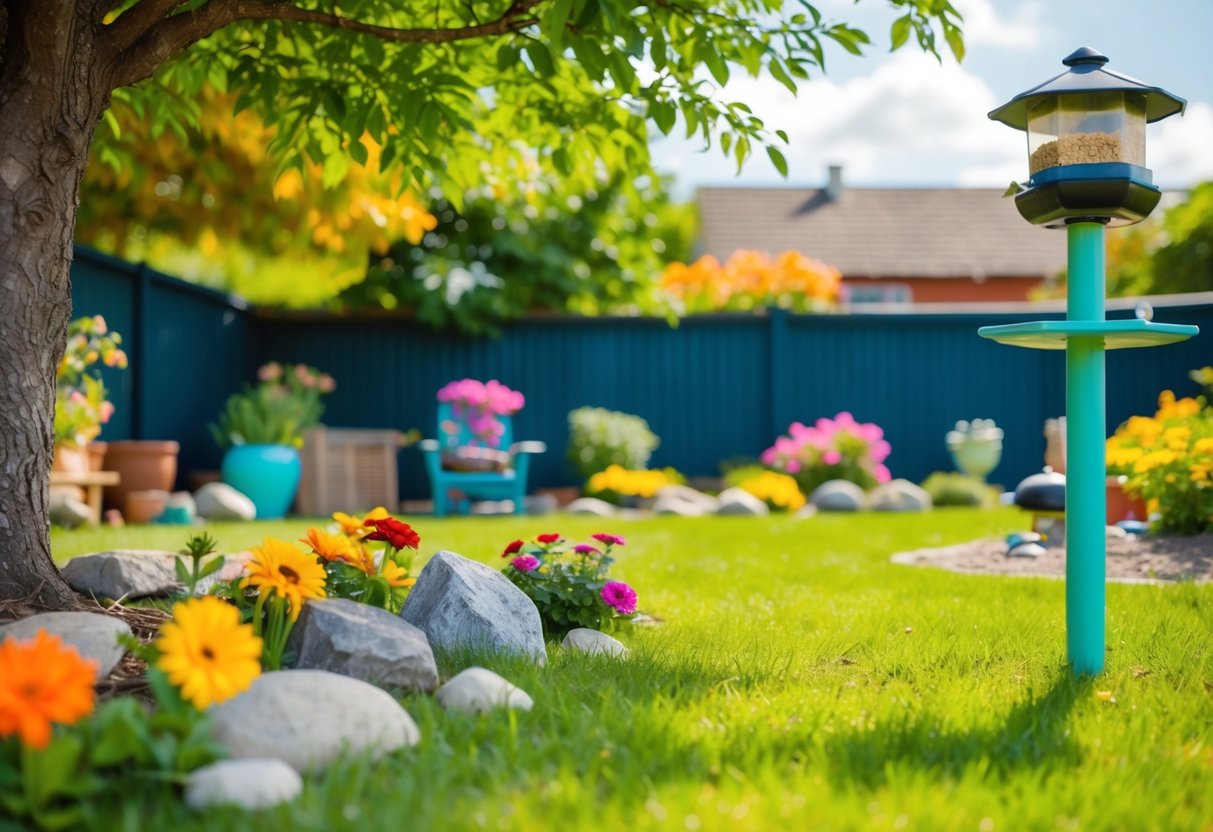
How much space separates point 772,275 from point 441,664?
355 inches

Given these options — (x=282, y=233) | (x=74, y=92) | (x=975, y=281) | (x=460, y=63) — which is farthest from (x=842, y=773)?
(x=975, y=281)

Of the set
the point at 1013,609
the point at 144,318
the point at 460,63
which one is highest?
the point at 460,63

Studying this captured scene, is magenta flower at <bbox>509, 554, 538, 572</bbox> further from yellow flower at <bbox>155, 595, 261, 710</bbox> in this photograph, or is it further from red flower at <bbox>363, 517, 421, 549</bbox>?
yellow flower at <bbox>155, 595, 261, 710</bbox>

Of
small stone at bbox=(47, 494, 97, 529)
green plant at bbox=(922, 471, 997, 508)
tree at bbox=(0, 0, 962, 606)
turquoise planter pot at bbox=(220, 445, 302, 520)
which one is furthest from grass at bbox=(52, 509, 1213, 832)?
green plant at bbox=(922, 471, 997, 508)

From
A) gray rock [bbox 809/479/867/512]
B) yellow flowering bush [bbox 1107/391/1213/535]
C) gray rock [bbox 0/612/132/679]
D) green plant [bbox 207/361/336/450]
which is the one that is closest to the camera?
gray rock [bbox 0/612/132/679]

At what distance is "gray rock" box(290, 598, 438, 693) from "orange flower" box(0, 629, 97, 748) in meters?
0.60

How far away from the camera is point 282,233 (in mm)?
10055

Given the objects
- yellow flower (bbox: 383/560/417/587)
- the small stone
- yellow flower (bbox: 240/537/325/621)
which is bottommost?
the small stone

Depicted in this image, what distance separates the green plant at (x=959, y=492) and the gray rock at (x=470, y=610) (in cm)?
691

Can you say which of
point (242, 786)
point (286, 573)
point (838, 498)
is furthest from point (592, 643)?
point (838, 498)

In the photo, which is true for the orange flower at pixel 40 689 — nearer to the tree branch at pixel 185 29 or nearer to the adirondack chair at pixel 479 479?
the tree branch at pixel 185 29

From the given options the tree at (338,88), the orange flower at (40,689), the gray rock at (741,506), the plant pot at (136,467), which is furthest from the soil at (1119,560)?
the plant pot at (136,467)

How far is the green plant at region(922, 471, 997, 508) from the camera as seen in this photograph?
9031mm

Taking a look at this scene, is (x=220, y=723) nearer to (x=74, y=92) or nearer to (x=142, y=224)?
(x=74, y=92)
